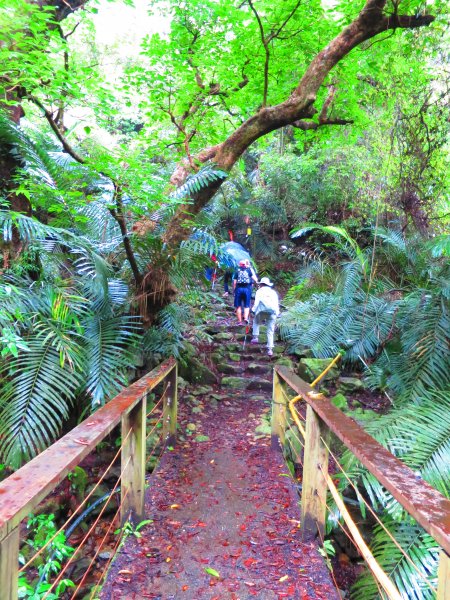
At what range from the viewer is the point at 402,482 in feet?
4.42

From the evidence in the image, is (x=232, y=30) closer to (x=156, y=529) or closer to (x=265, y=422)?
(x=265, y=422)

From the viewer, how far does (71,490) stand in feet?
12.6

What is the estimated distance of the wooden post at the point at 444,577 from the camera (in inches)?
38.9

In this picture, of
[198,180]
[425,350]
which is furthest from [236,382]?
[198,180]

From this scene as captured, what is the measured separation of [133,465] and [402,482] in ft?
5.55

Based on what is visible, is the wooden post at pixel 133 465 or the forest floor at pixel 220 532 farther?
the wooden post at pixel 133 465

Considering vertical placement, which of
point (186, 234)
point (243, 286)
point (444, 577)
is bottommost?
point (444, 577)

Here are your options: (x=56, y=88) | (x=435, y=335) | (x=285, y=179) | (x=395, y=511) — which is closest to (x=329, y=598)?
(x=395, y=511)

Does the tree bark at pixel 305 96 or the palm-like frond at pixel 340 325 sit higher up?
the tree bark at pixel 305 96

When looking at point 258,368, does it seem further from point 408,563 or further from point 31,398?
point 408,563

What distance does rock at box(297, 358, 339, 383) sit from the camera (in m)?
5.95

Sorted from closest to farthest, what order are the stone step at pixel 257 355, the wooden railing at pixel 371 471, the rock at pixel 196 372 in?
the wooden railing at pixel 371 471
the rock at pixel 196 372
the stone step at pixel 257 355

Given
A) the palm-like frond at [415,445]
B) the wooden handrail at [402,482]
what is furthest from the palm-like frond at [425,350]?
the wooden handrail at [402,482]

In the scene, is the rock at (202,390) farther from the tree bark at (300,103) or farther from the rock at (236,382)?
the tree bark at (300,103)
